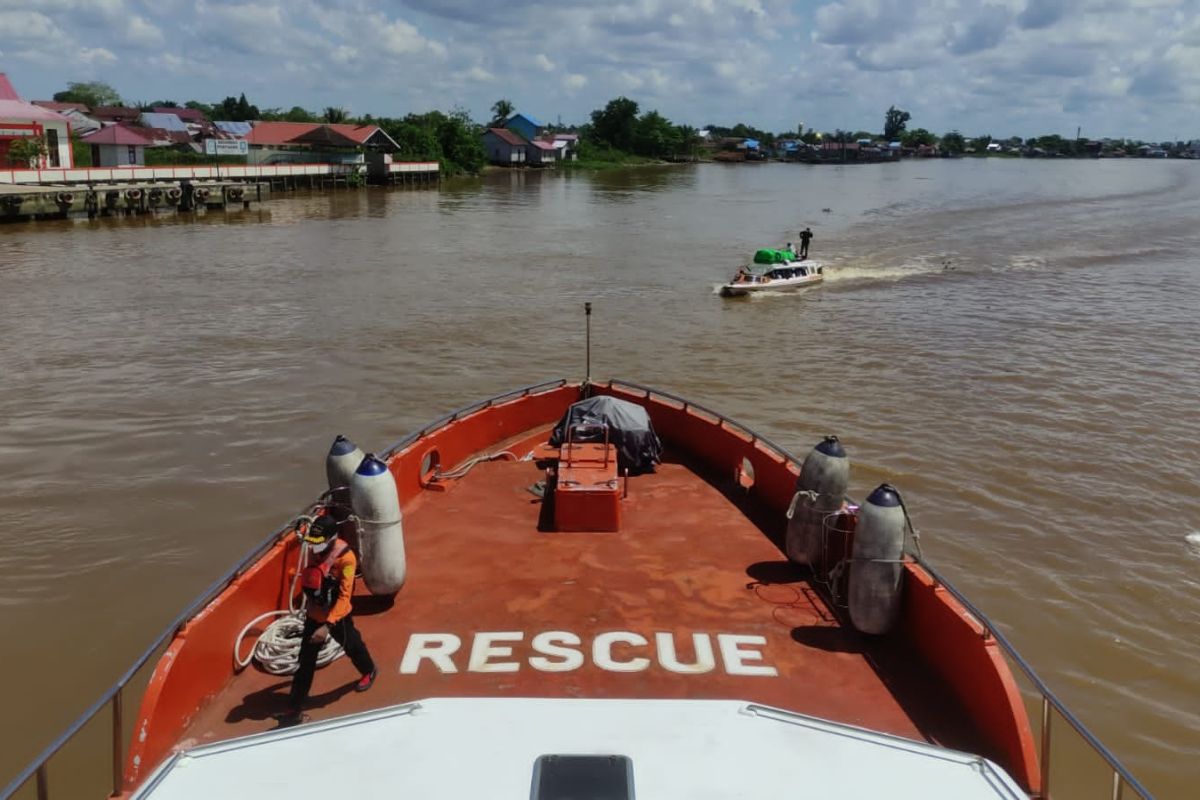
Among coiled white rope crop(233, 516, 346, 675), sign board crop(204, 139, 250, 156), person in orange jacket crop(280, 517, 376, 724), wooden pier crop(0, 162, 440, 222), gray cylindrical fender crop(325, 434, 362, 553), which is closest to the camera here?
person in orange jacket crop(280, 517, 376, 724)

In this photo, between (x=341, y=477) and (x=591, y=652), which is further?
(x=341, y=477)

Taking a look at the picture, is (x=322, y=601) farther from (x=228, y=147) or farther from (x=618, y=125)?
(x=618, y=125)

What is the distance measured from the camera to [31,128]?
182 feet

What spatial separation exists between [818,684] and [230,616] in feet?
14.7

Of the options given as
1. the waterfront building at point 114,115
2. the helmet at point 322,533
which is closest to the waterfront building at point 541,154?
the waterfront building at point 114,115

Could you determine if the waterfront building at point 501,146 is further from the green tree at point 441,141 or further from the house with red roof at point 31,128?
the house with red roof at point 31,128

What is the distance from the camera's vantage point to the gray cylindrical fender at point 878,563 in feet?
23.6

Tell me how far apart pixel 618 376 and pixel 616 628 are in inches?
576

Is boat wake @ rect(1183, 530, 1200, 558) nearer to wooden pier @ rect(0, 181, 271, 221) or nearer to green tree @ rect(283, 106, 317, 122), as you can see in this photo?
wooden pier @ rect(0, 181, 271, 221)

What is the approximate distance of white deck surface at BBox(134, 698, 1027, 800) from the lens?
3.71m

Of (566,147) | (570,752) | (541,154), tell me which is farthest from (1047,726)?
(566,147)

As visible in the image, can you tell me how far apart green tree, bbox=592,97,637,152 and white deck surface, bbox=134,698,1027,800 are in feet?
500

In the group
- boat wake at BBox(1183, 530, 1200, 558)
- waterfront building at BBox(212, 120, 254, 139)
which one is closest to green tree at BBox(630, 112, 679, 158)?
waterfront building at BBox(212, 120, 254, 139)

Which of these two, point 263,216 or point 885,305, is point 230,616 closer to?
point 885,305
